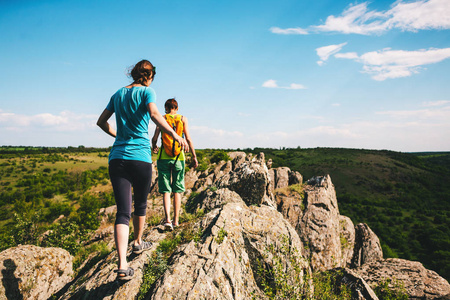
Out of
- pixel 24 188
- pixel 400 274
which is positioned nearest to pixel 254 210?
pixel 400 274

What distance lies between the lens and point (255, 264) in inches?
205

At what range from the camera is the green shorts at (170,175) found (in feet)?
18.0

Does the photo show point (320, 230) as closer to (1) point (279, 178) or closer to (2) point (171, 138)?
→ (2) point (171, 138)

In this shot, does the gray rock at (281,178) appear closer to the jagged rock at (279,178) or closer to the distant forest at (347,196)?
the jagged rock at (279,178)

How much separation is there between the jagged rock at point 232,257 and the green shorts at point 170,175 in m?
1.18

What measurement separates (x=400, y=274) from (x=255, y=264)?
8.93 metres

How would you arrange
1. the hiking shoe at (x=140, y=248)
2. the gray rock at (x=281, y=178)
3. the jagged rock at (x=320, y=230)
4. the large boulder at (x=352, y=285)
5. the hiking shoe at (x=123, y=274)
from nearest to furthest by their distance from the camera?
the hiking shoe at (x=123, y=274)
the hiking shoe at (x=140, y=248)
the large boulder at (x=352, y=285)
the jagged rock at (x=320, y=230)
the gray rock at (x=281, y=178)

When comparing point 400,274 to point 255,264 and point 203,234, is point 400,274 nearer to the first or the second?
point 255,264

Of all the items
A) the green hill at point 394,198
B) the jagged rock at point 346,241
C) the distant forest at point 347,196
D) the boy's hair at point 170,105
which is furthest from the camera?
the green hill at point 394,198

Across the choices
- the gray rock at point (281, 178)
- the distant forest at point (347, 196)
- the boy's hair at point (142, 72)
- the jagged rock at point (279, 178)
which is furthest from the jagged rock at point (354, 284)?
the gray rock at point (281, 178)

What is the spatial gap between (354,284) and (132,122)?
28.6ft

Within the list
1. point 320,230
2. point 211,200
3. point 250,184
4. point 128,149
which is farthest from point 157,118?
point 320,230

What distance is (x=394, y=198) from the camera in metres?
81.1

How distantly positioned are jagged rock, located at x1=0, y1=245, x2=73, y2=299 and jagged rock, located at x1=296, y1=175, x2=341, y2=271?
31.5 feet
